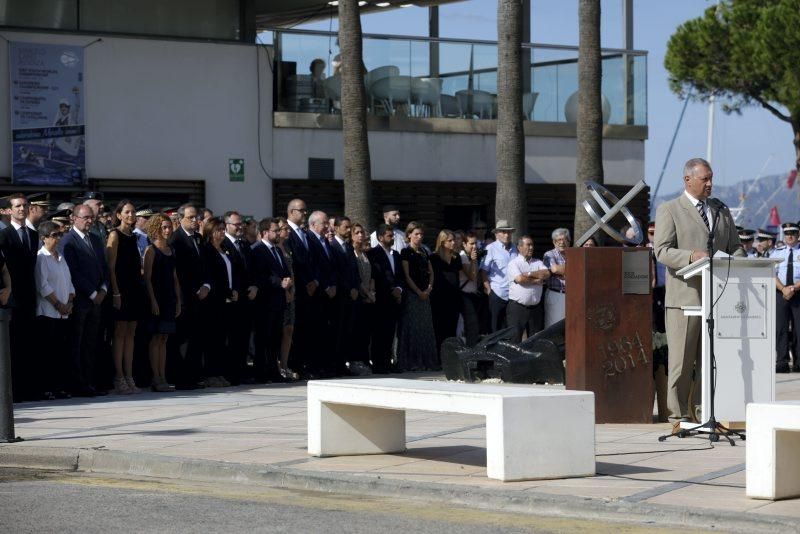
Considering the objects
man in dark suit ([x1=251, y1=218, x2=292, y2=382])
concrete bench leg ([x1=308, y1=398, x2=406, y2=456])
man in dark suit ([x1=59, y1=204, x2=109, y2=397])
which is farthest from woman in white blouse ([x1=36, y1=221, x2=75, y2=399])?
concrete bench leg ([x1=308, y1=398, x2=406, y2=456])

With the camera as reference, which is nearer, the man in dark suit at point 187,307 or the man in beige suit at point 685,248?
the man in beige suit at point 685,248

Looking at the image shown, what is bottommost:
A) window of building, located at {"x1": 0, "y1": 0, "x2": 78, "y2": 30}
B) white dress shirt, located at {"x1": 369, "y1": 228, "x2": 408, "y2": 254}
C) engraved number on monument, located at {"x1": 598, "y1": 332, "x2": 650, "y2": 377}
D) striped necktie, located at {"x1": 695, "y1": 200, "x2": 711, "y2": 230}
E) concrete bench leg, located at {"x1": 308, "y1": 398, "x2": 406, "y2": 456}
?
concrete bench leg, located at {"x1": 308, "y1": 398, "x2": 406, "y2": 456}

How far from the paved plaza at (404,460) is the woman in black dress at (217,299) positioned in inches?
93.4

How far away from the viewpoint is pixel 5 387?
41.5 ft

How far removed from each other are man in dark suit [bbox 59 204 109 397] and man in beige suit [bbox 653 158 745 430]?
275 inches

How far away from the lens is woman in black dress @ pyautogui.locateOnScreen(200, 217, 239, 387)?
18.3 meters

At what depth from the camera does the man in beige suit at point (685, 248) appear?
1267 centimetres

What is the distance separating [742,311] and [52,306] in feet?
25.9

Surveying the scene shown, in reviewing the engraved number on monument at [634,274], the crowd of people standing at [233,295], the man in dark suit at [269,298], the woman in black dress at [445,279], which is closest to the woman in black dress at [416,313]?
the crowd of people standing at [233,295]

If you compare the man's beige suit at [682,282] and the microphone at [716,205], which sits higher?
the microphone at [716,205]

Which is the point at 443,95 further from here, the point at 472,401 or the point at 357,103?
the point at 472,401

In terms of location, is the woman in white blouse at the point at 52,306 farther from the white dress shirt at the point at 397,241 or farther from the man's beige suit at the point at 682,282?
the man's beige suit at the point at 682,282

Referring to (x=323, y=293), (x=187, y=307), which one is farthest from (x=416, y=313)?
(x=187, y=307)

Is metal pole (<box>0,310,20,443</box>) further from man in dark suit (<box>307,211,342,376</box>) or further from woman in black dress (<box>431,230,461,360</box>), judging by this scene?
woman in black dress (<box>431,230,461,360</box>)
